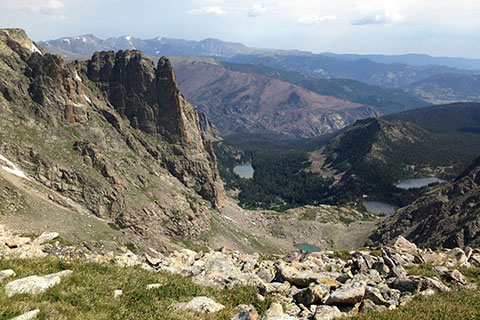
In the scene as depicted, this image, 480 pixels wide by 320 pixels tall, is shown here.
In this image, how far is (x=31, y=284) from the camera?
46.8 ft

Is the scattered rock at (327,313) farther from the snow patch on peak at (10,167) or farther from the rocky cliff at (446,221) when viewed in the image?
the snow patch on peak at (10,167)

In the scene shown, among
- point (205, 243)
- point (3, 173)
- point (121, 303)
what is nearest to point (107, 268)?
point (121, 303)

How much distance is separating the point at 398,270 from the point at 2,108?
343 ft

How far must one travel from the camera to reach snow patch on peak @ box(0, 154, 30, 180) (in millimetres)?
80044

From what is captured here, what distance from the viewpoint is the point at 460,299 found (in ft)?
68.3

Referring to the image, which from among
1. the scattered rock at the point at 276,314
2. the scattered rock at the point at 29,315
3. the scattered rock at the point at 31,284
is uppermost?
the scattered rock at the point at 29,315

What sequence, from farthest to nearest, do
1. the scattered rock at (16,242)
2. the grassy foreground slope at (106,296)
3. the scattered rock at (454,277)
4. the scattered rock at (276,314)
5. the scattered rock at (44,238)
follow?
1. the scattered rock at (44,238)
2. the scattered rock at (16,242)
3. the scattered rock at (454,277)
4. the scattered rock at (276,314)
5. the grassy foreground slope at (106,296)

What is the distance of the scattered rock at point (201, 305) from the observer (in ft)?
52.0

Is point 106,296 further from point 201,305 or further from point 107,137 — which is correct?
point 107,137

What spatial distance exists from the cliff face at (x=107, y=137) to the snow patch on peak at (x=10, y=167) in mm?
1885

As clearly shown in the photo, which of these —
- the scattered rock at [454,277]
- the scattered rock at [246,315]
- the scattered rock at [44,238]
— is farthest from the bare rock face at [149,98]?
the scattered rock at [246,315]

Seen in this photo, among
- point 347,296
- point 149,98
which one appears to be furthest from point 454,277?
point 149,98

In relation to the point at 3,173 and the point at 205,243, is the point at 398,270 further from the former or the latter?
the point at 205,243

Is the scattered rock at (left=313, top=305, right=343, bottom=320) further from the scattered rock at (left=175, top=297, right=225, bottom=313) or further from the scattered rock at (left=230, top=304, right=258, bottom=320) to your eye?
the scattered rock at (left=175, top=297, right=225, bottom=313)
